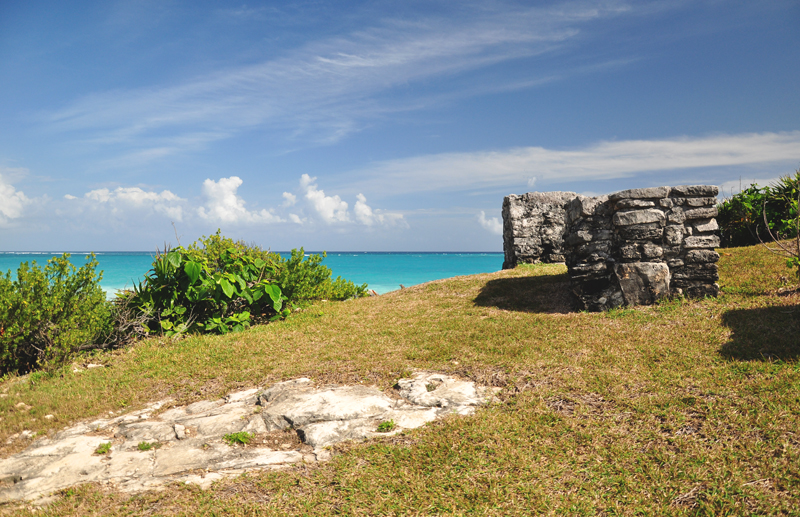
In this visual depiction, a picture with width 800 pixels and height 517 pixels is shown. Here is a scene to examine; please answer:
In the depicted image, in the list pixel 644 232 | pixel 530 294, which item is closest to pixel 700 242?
pixel 644 232

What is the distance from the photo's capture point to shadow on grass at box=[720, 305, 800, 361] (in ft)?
17.9

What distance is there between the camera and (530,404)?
476cm

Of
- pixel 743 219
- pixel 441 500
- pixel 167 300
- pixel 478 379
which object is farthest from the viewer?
pixel 743 219

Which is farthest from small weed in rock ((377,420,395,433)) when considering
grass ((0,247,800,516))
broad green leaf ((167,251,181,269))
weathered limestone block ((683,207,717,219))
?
weathered limestone block ((683,207,717,219))

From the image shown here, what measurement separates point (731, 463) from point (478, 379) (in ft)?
8.33

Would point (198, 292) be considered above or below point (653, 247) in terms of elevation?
below

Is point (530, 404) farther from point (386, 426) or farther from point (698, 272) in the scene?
point (698, 272)

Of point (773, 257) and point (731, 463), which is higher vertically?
point (773, 257)

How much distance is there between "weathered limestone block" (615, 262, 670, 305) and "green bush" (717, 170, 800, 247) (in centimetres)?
600

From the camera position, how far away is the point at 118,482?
387 cm

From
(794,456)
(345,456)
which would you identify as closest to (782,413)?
(794,456)

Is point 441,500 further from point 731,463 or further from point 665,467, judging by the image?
point 731,463

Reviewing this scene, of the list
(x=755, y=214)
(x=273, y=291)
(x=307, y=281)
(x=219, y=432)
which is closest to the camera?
(x=219, y=432)

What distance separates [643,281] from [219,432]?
7.11 metres
